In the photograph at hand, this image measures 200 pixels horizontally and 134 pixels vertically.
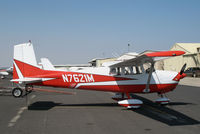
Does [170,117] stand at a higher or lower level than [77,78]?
lower

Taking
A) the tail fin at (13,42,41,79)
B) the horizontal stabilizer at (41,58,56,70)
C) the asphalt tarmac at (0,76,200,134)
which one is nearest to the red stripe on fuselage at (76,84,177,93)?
the asphalt tarmac at (0,76,200,134)

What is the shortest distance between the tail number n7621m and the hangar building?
37.3 m

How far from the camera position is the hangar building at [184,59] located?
41.6 metres

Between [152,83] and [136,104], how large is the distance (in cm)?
148

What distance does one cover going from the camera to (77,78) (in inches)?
371

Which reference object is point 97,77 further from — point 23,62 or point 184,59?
point 184,59

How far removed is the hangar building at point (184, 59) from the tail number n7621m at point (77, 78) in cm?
3730

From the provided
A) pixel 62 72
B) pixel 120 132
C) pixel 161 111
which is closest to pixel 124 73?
pixel 161 111

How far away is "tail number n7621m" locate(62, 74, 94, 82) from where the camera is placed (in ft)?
30.8

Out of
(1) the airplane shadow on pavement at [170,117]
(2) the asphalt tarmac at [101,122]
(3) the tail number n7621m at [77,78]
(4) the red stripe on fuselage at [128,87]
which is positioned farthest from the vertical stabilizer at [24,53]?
(1) the airplane shadow on pavement at [170,117]

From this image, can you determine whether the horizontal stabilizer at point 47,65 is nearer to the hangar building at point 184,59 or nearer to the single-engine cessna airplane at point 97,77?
the single-engine cessna airplane at point 97,77

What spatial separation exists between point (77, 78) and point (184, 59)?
39759mm

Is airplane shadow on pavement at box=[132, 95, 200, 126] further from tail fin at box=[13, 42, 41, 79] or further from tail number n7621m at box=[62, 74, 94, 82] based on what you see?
tail fin at box=[13, 42, 41, 79]

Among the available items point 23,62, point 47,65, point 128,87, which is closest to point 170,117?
point 128,87
